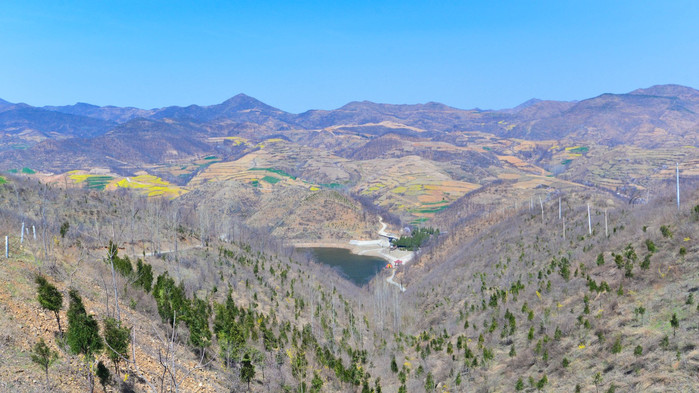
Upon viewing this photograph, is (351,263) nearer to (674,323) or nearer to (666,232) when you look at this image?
(666,232)

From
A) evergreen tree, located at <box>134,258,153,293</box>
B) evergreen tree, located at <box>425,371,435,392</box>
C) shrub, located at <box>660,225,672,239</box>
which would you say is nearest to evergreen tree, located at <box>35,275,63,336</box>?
evergreen tree, located at <box>134,258,153,293</box>

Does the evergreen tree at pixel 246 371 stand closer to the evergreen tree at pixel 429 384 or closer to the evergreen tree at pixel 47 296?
the evergreen tree at pixel 47 296

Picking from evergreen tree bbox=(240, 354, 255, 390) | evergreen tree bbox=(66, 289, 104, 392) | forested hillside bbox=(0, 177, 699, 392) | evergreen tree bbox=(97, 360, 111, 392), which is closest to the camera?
evergreen tree bbox=(97, 360, 111, 392)

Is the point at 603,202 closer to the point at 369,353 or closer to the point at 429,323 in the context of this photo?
the point at 429,323

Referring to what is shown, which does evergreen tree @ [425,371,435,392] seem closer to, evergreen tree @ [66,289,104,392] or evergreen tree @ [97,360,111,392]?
evergreen tree @ [97,360,111,392]

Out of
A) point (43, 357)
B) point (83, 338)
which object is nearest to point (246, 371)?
point (83, 338)

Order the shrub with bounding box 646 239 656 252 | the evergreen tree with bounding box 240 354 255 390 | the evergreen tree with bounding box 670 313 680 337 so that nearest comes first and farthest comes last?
1. the evergreen tree with bounding box 670 313 680 337
2. the evergreen tree with bounding box 240 354 255 390
3. the shrub with bounding box 646 239 656 252

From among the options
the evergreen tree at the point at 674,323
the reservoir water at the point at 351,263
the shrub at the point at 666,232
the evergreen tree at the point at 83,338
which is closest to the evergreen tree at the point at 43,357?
the evergreen tree at the point at 83,338

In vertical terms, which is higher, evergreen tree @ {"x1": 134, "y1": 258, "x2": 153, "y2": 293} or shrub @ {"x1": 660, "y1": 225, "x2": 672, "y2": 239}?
shrub @ {"x1": 660, "y1": 225, "x2": 672, "y2": 239}
